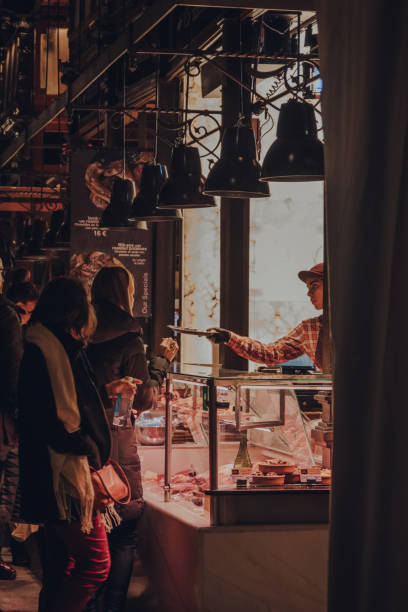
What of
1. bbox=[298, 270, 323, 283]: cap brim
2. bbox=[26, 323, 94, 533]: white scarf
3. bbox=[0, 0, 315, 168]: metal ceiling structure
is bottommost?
bbox=[26, 323, 94, 533]: white scarf

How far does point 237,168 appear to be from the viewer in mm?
4980

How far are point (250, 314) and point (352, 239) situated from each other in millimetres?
6494

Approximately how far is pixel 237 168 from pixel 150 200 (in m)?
1.51

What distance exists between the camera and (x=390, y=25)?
2115mm

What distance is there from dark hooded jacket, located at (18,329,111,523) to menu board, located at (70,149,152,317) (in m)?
4.18

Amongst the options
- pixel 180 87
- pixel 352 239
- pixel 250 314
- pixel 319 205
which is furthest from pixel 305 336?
pixel 352 239

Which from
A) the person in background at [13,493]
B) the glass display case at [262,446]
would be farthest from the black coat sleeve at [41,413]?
the person in background at [13,493]

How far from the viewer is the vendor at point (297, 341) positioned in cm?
643

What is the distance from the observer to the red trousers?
422 centimetres

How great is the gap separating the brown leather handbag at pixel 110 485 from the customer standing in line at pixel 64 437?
0.09m

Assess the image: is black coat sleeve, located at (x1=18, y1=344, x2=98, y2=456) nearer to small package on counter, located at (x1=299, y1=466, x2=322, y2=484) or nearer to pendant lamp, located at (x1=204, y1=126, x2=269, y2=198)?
small package on counter, located at (x1=299, y1=466, x2=322, y2=484)

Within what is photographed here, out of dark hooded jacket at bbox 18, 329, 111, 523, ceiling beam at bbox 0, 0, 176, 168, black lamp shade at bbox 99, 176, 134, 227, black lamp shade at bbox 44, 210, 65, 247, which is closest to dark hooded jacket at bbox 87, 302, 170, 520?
dark hooded jacket at bbox 18, 329, 111, 523

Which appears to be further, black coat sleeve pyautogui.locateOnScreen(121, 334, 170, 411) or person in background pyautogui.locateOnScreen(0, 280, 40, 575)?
person in background pyautogui.locateOnScreen(0, 280, 40, 575)

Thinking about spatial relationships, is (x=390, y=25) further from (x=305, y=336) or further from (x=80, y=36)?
(x=80, y=36)
